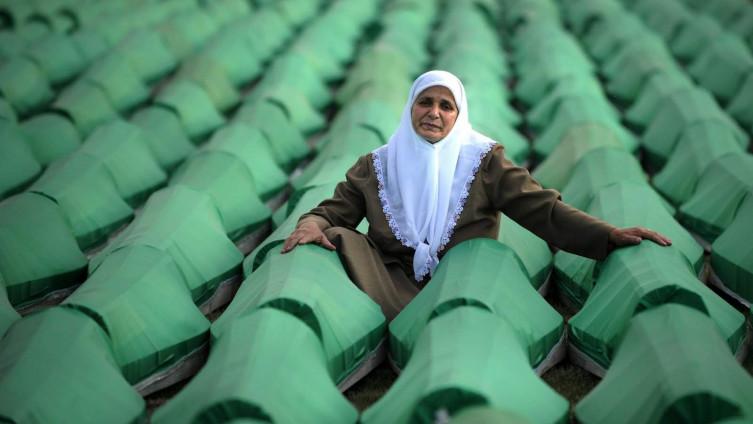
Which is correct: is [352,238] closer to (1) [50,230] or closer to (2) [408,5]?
(1) [50,230]

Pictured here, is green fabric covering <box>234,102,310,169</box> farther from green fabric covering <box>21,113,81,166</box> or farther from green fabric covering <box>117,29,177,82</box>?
green fabric covering <box>117,29,177,82</box>

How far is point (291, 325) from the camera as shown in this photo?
1.96 m

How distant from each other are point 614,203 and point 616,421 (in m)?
1.14

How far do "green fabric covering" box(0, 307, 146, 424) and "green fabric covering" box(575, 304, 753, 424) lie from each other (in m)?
1.01

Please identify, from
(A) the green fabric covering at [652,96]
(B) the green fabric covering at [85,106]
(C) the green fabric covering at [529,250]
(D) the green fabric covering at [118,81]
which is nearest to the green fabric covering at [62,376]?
(C) the green fabric covering at [529,250]

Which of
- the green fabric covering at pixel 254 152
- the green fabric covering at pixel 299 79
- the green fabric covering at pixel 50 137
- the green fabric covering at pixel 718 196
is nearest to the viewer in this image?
the green fabric covering at pixel 718 196

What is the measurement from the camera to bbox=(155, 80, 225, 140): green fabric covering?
13.6ft

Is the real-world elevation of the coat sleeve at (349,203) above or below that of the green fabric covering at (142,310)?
above

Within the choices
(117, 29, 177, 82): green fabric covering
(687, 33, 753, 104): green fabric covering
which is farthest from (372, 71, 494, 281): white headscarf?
(117, 29, 177, 82): green fabric covering

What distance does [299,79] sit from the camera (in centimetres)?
470

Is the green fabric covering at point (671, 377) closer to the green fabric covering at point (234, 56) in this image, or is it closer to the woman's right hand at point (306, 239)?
the woman's right hand at point (306, 239)

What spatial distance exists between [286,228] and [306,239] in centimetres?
35

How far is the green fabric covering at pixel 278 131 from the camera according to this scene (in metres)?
3.82

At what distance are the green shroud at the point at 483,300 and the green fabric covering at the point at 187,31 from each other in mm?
3735
